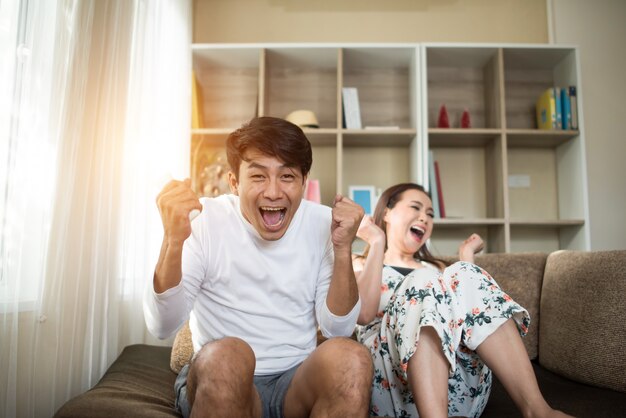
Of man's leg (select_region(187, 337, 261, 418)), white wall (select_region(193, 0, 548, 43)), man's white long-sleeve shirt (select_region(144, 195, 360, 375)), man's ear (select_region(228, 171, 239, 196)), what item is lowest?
man's leg (select_region(187, 337, 261, 418))

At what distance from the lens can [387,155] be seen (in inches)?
137

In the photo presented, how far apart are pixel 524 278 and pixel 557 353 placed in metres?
0.33

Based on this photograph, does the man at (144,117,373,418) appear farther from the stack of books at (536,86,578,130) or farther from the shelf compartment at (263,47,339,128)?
the stack of books at (536,86,578,130)

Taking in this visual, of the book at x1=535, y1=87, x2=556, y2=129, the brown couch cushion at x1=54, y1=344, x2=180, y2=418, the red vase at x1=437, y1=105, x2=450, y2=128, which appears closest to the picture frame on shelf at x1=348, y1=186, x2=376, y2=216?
the red vase at x1=437, y1=105, x2=450, y2=128

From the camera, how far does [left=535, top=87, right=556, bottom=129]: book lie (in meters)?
3.20

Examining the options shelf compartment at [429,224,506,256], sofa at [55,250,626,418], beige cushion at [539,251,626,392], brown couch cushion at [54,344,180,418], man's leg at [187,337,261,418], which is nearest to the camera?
man's leg at [187,337,261,418]

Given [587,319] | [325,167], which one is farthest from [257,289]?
[325,167]

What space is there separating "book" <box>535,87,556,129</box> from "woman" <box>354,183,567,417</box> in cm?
205

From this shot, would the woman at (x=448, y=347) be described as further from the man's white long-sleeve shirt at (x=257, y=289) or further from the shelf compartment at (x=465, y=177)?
the shelf compartment at (x=465, y=177)

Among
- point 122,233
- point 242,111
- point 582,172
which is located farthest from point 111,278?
point 582,172

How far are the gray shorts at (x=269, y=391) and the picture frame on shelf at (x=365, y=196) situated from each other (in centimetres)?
200

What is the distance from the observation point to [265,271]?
54.6 inches

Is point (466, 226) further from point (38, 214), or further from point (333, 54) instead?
point (38, 214)

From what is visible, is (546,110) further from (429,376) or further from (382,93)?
(429,376)
